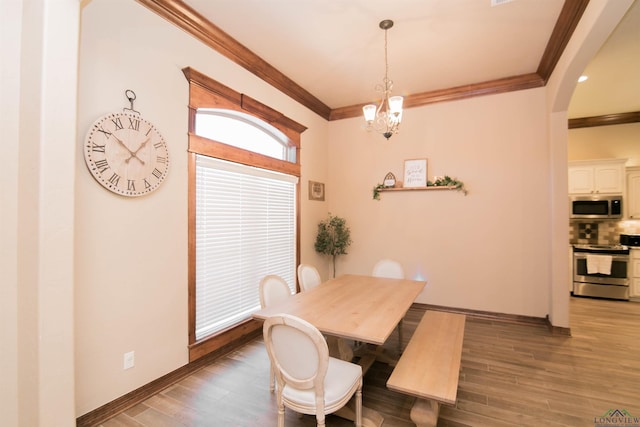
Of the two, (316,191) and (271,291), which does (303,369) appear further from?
(316,191)

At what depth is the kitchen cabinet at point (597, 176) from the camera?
4.97m

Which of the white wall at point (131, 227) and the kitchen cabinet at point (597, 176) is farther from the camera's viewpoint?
the kitchen cabinet at point (597, 176)

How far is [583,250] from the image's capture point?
5004 millimetres

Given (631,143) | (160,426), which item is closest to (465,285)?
(160,426)

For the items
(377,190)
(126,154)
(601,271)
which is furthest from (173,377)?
(601,271)

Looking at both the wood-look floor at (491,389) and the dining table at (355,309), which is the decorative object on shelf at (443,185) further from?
the wood-look floor at (491,389)

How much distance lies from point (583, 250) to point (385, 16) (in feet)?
17.3

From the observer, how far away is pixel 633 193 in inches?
197

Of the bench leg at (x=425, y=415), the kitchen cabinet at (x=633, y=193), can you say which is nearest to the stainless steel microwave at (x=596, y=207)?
the kitchen cabinet at (x=633, y=193)

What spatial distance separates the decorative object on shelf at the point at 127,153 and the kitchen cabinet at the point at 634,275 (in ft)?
22.9

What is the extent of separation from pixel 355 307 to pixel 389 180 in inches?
110

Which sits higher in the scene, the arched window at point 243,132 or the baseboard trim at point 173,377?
the arched window at point 243,132

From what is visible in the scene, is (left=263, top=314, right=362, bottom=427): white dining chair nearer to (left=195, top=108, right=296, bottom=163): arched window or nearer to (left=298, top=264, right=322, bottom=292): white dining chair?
(left=298, top=264, right=322, bottom=292): white dining chair
